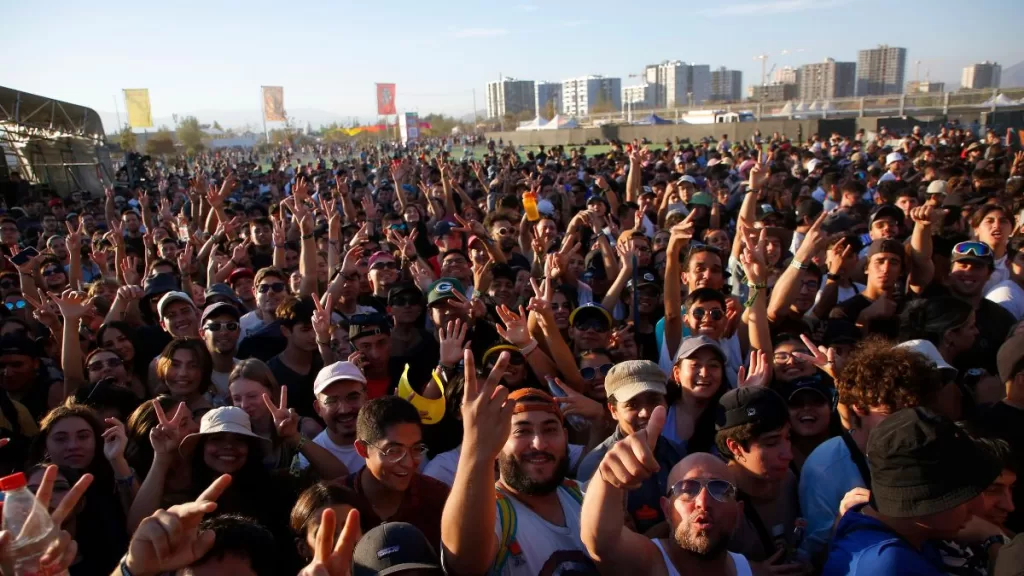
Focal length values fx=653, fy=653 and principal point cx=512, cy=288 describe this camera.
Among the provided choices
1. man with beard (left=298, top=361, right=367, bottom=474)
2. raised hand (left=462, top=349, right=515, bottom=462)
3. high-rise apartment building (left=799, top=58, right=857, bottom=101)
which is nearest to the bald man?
raised hand (left=462, top=349, right=515, bottom=462)

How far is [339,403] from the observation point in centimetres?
362

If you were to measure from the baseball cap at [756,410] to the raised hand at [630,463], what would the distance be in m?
1.17

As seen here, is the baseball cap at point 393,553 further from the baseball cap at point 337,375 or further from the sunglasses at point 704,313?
the sunglasses at point 704,313

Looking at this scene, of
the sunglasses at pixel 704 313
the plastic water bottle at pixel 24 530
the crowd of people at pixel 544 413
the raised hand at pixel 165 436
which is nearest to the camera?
the plastic water bottle at pixel 24 530

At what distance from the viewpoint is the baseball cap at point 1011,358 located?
3.07 metres

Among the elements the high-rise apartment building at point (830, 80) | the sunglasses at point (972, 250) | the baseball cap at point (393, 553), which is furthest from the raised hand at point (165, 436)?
the high-rise apartment building at point (830, 80)

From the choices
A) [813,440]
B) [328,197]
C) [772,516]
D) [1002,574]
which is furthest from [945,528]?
[328,197]

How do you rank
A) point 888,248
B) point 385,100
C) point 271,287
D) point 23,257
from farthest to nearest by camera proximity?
point 385,100 < point 23,257 < point 271,287 < point 888,248

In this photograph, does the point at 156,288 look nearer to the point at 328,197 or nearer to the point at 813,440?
the point at 813,440

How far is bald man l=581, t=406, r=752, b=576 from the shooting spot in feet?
6.42

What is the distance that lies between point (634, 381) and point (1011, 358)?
5.92 ft

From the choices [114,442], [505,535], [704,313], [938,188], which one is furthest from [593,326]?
[938,188]

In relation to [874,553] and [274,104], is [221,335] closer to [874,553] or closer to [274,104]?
[874,553]

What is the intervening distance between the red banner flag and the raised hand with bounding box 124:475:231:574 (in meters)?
55.6
